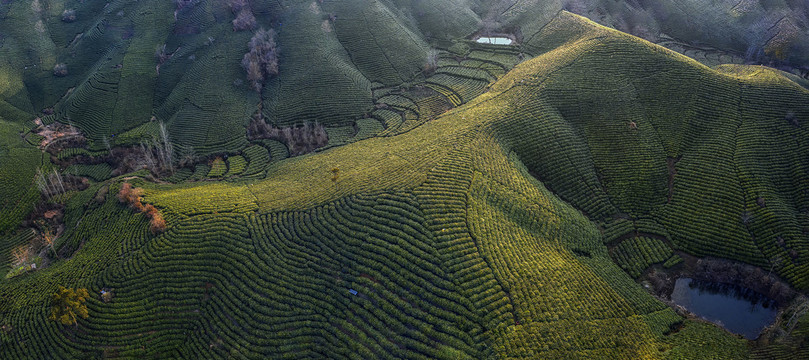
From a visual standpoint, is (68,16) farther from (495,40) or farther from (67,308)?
(495,40)

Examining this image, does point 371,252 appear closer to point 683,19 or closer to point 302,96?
point 302,96

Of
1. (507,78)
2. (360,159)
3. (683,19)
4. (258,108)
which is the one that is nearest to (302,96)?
(258,108)

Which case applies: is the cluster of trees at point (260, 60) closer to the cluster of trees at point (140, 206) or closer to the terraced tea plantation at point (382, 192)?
the terraced tea plantation at point (382, 192)

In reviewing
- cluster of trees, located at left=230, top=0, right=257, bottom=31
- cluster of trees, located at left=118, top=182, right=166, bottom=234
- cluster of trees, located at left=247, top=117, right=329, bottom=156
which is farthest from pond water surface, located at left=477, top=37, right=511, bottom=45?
cluster of trees, located at left=118, top=182, right=166, bottom=234

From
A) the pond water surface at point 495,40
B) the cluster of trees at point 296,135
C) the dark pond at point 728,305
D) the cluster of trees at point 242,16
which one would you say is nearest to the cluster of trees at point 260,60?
the cluster of trees at point 242,16

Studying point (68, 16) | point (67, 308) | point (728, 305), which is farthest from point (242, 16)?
point (728, 305)

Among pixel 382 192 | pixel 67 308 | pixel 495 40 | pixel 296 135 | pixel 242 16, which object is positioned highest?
pixel 242 16

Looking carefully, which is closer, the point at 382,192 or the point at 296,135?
the point at 382,192
